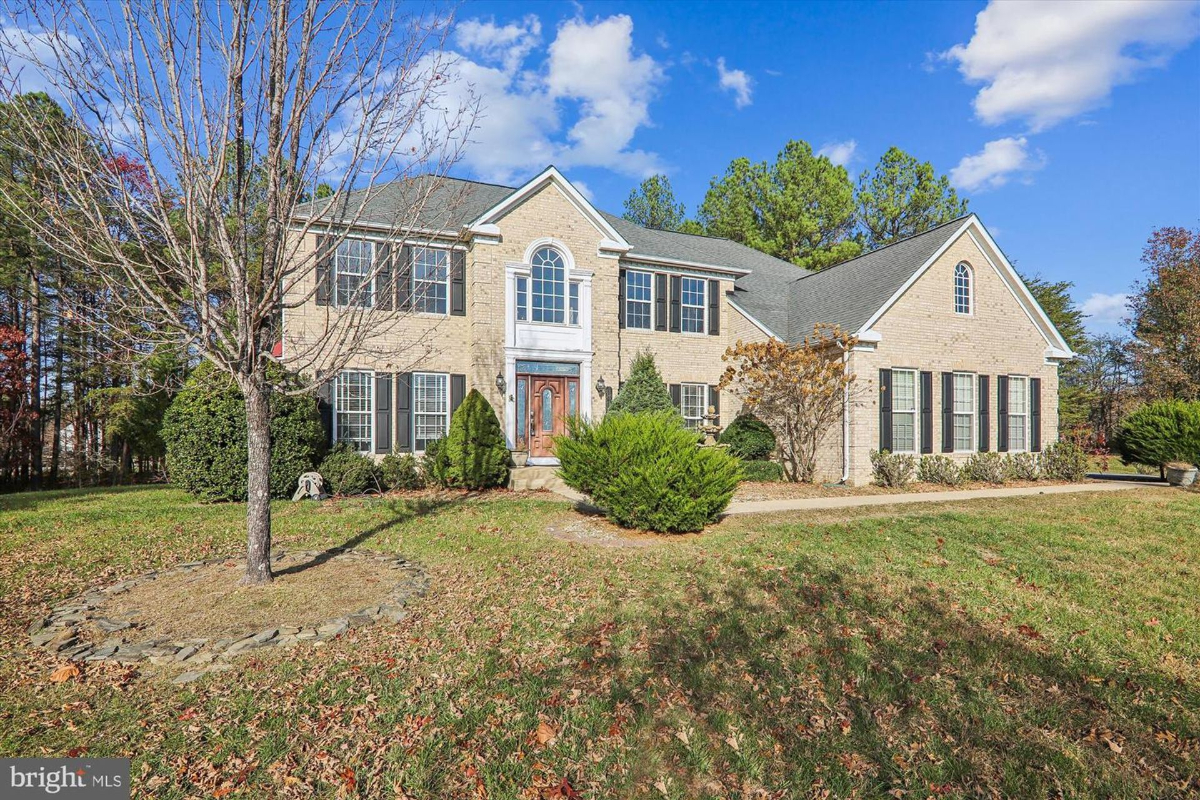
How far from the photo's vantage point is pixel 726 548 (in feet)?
25.9

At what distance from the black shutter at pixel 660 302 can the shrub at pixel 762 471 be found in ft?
16.3

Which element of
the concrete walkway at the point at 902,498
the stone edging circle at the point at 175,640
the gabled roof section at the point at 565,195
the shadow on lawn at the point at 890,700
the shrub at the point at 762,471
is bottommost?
the shadow on lawn at the point at 890,700

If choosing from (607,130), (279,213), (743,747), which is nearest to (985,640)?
(743,747)

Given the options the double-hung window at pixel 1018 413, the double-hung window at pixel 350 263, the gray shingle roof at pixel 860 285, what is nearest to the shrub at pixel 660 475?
the gray shingle roof at pixel 860 285

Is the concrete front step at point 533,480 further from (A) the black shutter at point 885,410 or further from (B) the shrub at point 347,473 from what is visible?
(A) the black shutter at point 885,410

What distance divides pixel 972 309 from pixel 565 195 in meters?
11.7

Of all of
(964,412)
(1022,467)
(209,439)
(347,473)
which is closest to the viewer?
(209,439)

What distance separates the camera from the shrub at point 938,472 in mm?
14547

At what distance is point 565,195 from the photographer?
15883 mm

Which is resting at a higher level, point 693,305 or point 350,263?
point 350,263

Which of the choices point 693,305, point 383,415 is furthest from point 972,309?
point 383,415

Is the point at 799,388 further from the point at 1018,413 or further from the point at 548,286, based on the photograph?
the point at 548,286

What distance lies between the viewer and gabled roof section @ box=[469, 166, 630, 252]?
14891 mm

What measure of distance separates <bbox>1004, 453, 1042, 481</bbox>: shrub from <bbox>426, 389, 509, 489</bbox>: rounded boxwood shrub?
13.2 meters
